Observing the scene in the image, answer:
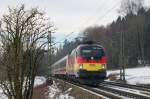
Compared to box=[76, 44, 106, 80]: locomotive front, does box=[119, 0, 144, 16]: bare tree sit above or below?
above

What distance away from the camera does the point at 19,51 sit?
21125mm

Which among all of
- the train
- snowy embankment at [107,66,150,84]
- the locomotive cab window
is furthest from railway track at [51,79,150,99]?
snowy embankment at [107,66,150,84]

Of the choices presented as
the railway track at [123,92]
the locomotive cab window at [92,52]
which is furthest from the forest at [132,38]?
the railway track at [123,92]

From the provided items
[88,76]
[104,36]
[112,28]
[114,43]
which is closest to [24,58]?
[88,76]

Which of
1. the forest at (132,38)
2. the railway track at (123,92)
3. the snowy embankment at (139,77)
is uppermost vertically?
the forest at (132,38)

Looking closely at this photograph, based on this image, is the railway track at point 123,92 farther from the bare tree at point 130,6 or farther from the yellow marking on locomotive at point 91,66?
the bare tree at point 130,6

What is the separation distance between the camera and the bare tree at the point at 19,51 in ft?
68.6

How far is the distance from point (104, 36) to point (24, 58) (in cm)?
8169

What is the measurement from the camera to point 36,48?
911 inches

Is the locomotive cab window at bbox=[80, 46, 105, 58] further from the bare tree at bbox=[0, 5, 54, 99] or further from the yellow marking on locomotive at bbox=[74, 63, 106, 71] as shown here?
the bare tree at bbox=[0, 5, 54, 99]

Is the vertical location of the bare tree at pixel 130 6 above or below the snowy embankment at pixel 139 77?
above

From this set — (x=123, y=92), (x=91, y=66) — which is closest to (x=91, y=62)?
(x=91, y=66)

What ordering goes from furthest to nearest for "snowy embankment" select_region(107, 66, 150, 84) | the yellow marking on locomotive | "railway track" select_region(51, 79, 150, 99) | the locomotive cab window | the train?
1. "snowy embankment" select_region(107, 66, 150, 84)
2. the locomotive cab window
3. the yellow marking on locomotive
4. the train
5. "railway track" select_region(51, 79, 150, 99)

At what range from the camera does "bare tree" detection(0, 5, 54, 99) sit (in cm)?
2091
